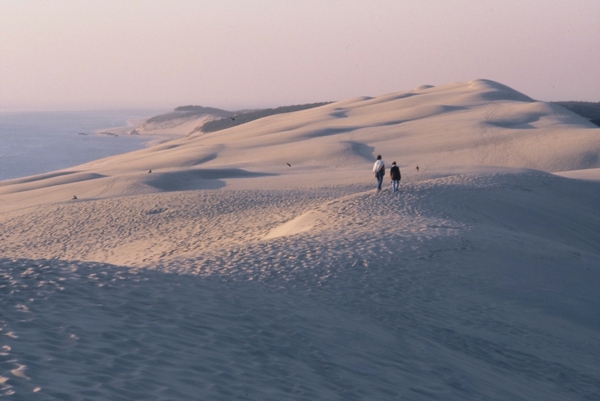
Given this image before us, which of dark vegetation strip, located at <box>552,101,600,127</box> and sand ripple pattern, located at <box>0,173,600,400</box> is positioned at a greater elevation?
dark vegetation strip, located at <box>552,101,600,127</box>

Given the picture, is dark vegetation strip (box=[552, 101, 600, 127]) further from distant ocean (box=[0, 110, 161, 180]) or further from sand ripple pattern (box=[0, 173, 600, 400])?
sand ripple pattern (box=[0, 173, 600, 400])

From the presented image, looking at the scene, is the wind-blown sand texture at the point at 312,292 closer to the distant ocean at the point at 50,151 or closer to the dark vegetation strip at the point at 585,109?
the distant ocean at the point at 50,151

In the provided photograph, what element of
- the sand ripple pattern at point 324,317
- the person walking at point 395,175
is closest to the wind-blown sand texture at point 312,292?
the sand ripple pattern at point 324,317

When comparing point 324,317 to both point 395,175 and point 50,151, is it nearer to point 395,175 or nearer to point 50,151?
point 395,175

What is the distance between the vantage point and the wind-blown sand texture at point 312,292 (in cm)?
536

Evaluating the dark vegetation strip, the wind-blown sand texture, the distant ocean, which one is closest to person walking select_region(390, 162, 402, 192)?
the wind-blown sand texture

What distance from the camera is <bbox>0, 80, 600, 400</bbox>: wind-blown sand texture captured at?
5.36m

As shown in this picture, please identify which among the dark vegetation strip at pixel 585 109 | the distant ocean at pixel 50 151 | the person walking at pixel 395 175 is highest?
the dark vegetation strip at pixel 585 109

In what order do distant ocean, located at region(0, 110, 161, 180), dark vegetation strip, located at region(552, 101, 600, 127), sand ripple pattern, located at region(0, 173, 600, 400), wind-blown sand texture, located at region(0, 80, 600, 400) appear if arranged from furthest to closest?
dark vegetation strip, located at region(552, 101, 600, 127)
distant ocean, located at region(0, 110, 161, 180)
wind-blown sand texture, located at region(0, 80, 600, 400)
sand ripple pattern, located at region(0, 173, 600, 400)

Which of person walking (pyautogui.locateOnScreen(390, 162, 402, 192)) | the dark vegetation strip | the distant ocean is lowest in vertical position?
the distant ocean

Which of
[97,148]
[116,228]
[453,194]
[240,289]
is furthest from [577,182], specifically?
[97,148]

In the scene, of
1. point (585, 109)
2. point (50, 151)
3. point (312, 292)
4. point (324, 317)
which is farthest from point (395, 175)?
point (585, 109)

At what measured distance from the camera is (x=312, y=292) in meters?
8.84

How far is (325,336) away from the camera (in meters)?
6.91
